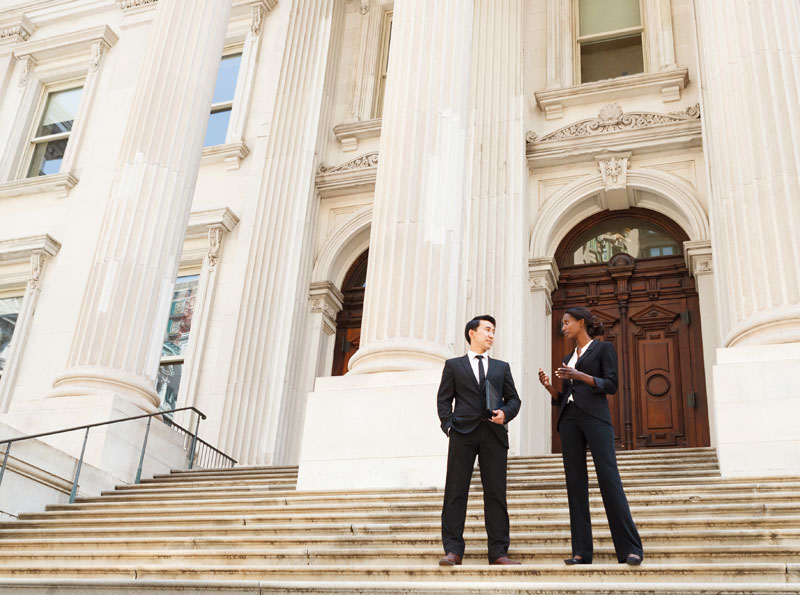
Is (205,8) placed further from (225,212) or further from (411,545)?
(411,545)

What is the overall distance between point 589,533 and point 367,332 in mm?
4595

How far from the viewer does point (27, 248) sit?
677 inches

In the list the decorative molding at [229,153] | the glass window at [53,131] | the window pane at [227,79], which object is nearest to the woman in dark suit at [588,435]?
the decorative molding at [229,153]

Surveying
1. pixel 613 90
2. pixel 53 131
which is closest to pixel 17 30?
pixel 53 131

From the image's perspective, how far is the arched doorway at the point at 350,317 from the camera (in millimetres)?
15406

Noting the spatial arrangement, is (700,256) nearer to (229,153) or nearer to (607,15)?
(607,15)

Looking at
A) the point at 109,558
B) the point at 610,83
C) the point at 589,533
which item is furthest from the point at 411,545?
the point at 610,83

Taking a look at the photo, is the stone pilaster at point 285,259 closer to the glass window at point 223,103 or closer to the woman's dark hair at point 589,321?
the glass window at point 223,103

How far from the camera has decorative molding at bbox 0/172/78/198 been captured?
1770cm

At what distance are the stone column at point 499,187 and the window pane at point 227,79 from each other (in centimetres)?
535

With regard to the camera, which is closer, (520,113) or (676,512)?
(676,512)

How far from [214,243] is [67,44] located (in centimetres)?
714

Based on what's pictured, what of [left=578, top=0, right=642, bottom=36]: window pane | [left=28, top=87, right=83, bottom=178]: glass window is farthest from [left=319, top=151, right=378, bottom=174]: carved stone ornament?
[left=28, top=87, right=83, bottom=178]: glass window

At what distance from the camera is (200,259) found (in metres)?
16.2
